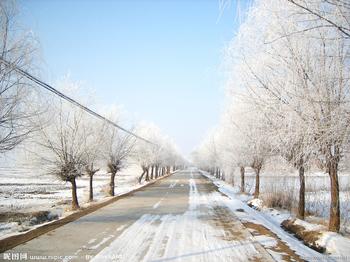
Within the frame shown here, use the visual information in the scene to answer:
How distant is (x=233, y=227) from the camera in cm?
1085

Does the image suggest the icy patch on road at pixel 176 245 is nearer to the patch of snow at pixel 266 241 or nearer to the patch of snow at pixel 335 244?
the patch of snow at pixel 266 241

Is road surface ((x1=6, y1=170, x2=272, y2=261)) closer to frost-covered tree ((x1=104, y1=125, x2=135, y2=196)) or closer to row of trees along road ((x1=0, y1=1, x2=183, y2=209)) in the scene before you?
row of trees along road ((x1=0, y1=1, x2=183, y2=209))

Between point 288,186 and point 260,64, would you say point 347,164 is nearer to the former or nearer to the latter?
point 260,64

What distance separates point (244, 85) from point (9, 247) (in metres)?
7.55

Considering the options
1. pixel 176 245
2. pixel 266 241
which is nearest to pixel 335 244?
pixel 266 241

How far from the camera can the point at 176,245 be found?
8.04 metres

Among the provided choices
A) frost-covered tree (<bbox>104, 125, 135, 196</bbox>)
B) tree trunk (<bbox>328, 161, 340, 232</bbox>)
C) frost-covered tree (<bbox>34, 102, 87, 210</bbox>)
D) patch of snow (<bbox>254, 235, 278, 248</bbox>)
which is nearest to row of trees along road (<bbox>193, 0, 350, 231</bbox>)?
tree trunk (<bbox>328, 161, 340, 232</bbox>)

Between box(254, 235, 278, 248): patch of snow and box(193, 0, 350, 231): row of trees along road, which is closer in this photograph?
box(193, 0, 350, 231): row of trees along road

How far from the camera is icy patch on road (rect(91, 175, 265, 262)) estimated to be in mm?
6984

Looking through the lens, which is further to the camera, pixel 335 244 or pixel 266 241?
pixel 266 241

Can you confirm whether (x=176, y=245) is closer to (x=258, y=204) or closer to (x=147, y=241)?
(x=147, y=241)

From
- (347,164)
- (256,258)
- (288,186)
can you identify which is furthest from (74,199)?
(347,164)

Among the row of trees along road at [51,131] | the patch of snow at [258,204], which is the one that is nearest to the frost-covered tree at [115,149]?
the row of trees along road at [51,131]

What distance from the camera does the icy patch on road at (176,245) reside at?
6984 mm
